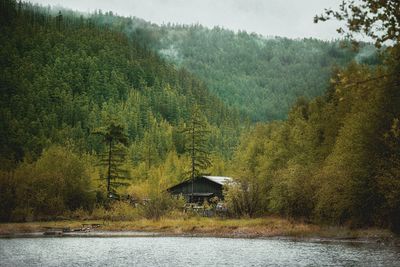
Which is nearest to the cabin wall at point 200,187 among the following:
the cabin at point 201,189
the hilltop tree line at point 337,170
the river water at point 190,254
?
the cabin at point 201,189

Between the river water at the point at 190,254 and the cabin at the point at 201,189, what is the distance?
51.5m

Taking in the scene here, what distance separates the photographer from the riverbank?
6368cm

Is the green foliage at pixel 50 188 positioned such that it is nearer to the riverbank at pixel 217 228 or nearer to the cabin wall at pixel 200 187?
the riverbank at pixel 217 228

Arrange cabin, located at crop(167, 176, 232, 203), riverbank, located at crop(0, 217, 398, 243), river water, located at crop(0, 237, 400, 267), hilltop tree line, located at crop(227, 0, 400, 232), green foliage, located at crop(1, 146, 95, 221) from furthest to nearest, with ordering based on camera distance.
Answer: cabin, located at crop(167, 176, 232, 203)
green foliage, located at crop(1, 146, 95, 221)
riverbank, located at crop(0, 217, 398, 243)
hilltop tree line, located at crop(227, 0, 400, 232)
river water, located at crop(0, 237, 400, 267)

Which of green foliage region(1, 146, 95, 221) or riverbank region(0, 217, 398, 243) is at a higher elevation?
green foliage region(1, 146, 95, 221)

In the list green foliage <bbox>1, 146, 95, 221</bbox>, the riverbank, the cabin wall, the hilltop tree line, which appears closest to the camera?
the hilltop tree line

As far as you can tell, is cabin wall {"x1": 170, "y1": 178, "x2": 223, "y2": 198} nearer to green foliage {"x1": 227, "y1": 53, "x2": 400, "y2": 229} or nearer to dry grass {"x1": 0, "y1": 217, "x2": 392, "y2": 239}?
green foliage {"x1": 227, "y1": 53, "x2": 400, "y2": 229}

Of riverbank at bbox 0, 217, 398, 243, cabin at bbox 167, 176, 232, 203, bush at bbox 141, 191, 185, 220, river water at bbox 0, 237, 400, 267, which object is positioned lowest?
river water at bbox 0, 237, 400, 267

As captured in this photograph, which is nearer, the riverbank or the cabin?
the riverbank

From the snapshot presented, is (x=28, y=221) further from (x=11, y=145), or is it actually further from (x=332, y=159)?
(x=11, y=145)

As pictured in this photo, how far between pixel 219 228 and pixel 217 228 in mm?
290

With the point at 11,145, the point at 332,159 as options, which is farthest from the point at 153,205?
the point at 11,145

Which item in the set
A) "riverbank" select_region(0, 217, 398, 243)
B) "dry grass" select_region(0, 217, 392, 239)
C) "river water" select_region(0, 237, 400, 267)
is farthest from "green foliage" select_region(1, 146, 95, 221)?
"river water" select_region(0, 237, 400, 267)

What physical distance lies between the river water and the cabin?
51.5 m
